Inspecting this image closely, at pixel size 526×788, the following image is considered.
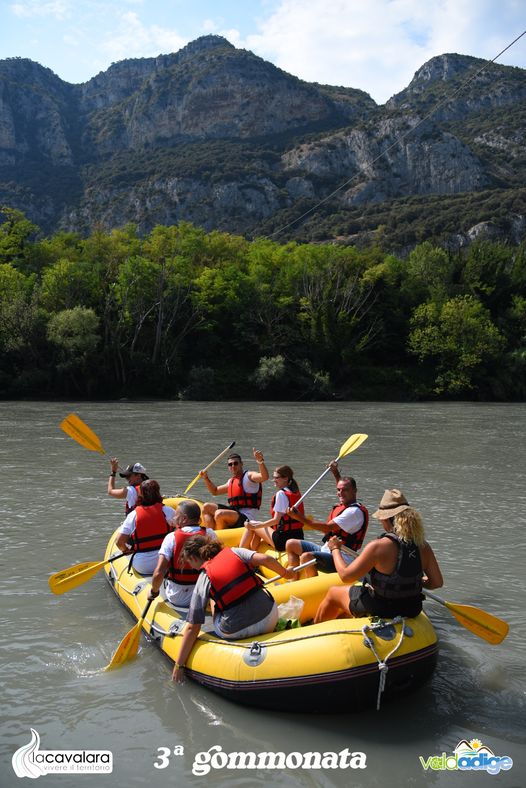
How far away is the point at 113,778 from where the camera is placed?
3.88 meters

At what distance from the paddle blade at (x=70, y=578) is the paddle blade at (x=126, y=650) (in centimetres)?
105

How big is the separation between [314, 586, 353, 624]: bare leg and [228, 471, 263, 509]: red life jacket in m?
3.12

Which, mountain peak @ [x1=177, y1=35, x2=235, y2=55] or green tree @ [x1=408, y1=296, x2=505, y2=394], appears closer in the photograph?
green tree @ [x1=408, y1=296, x2=505, y2=394]

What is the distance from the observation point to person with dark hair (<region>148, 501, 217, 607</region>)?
17.6 ft

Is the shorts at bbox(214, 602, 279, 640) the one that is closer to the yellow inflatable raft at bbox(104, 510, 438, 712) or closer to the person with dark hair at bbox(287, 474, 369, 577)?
the yellow inflatable raft at bbox(104, 510, 438, 712)

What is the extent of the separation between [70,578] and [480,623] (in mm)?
3630

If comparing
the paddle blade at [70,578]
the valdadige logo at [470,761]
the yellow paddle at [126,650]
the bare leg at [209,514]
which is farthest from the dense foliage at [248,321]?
the valdadige logo at [470,761]

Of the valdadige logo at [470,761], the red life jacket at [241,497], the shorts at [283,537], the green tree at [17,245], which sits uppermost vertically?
the green tree at [17,245]

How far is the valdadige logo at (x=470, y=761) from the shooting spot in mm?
3961

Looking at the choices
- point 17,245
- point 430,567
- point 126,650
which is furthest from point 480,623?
point 17,245

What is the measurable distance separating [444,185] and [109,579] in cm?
10914

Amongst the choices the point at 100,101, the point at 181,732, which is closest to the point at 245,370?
the point at 181,732

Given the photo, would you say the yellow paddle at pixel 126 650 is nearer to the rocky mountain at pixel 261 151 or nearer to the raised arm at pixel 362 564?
the raised arm at pixel 362 564

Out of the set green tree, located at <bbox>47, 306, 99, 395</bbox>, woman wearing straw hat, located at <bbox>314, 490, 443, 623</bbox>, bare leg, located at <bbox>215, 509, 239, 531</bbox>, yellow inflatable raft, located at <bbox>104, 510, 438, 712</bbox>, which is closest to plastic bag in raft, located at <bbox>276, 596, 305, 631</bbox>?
yellow inflatable raft, located at <bbox>104, 510, 438, 712</bbox>
